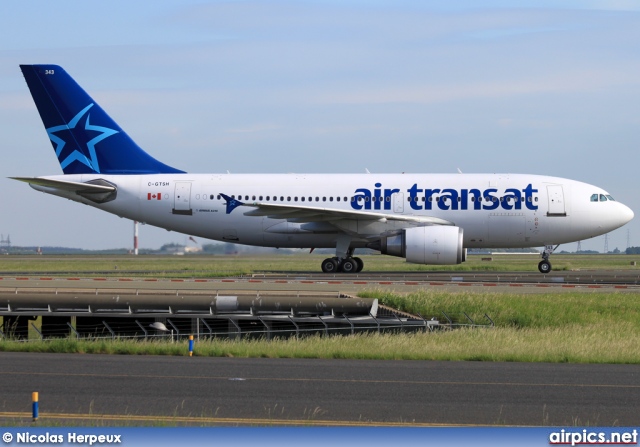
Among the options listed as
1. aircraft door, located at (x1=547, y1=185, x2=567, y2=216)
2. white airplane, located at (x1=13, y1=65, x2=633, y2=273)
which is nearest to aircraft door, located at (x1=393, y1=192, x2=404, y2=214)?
white airplane, located at (x1=13, y1=65, x2=633, y2=273)

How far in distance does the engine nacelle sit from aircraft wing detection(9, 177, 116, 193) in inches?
524

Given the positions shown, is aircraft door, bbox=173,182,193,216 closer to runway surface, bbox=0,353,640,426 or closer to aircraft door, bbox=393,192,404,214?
aircraft door, bbox=393,192,404,214

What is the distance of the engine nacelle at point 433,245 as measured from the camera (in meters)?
37.4

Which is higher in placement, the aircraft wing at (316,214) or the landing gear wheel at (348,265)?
the aircraft wing at (316,214)

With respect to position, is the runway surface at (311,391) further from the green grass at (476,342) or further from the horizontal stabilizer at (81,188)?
the horizontal stabilizer at (81,188)

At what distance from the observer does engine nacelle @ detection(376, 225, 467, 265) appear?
123 ft

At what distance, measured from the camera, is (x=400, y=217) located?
3975 cm

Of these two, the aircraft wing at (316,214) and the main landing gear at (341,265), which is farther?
the main landing gear at (341,265)

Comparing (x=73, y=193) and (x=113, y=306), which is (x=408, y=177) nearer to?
(x=73, y=193)

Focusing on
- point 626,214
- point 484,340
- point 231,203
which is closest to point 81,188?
point 231,203

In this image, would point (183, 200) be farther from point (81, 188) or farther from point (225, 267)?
point (225, 267)

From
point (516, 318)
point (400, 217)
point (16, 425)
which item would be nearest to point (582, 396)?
point (16, 425)

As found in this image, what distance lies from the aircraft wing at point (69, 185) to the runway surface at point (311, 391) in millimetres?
24092

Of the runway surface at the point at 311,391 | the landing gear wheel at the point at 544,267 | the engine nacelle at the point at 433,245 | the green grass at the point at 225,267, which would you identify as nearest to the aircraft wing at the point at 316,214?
the engine nacelle at the point at 433,245
